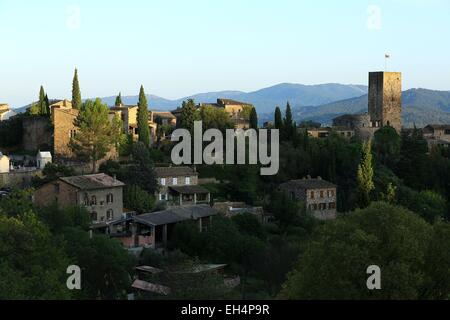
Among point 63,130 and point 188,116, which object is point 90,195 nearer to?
point 63,130

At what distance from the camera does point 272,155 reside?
54.0 m

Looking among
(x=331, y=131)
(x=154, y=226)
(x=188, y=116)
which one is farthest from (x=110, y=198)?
(x=331, y=131)

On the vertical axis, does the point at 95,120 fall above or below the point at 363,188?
above

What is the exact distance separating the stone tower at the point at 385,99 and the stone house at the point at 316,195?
25511mm

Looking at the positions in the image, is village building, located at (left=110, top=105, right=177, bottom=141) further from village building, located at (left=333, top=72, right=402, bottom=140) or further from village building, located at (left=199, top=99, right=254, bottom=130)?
village building, located at (left=333, top=72, right=402, bottom=140)

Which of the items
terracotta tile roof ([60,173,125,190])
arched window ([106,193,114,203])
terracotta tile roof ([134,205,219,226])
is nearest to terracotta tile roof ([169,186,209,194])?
terracotta tile roof ([134,205,219,226])

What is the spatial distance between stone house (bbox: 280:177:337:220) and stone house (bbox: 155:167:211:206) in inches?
240

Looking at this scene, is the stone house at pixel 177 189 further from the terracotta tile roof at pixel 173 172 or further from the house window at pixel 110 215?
the house window at pixel 110 215

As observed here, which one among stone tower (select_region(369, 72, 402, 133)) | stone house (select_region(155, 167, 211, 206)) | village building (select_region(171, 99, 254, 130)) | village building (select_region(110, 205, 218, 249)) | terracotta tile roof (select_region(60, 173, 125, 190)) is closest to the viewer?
village building (select_region(110, 205, 218, 249))

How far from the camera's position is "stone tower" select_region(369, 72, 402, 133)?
76.4 metres

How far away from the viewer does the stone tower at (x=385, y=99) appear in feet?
251
